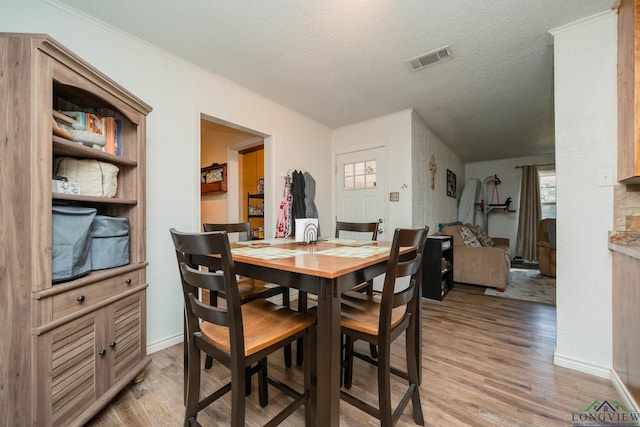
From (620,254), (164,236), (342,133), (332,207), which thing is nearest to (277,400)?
(164,236)

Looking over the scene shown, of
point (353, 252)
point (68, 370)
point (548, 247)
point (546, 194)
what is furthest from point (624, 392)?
point (546, 194)

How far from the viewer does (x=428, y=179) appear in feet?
12.8

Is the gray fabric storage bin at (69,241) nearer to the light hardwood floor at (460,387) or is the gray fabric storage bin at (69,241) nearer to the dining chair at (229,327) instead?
the dining chair at (229,327)

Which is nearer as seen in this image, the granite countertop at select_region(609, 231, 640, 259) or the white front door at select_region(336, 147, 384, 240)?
the granite countertop at select_region(609, 231, 640, 259)

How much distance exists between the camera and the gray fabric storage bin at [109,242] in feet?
4.44

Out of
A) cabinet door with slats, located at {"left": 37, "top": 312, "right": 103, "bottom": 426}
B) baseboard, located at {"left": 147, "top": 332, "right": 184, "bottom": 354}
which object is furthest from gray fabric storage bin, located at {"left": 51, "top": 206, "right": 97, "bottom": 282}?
baseboard, located at {"left": 147, "top": 332, "right": 184, "bottom": 354}

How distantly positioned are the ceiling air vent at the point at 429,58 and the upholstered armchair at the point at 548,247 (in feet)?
12.1

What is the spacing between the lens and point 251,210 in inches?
158

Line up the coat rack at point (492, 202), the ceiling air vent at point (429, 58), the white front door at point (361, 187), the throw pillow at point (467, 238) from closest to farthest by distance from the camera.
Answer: the ceiling air vent at point (429, 58)
the white front door at point (361, 187)
the throw pillow at point (467, 238)
the coat rack at point (492, 202)

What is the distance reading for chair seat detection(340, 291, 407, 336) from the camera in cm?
115

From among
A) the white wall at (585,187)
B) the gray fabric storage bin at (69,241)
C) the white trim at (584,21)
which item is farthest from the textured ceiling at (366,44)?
the gray fabric storage bin at (69,241)

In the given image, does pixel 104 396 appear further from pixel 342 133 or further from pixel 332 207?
pixel 342 133

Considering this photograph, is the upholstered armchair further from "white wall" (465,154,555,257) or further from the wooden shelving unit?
the wooden shelving unit

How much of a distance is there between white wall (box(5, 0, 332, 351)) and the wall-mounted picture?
421 cm
